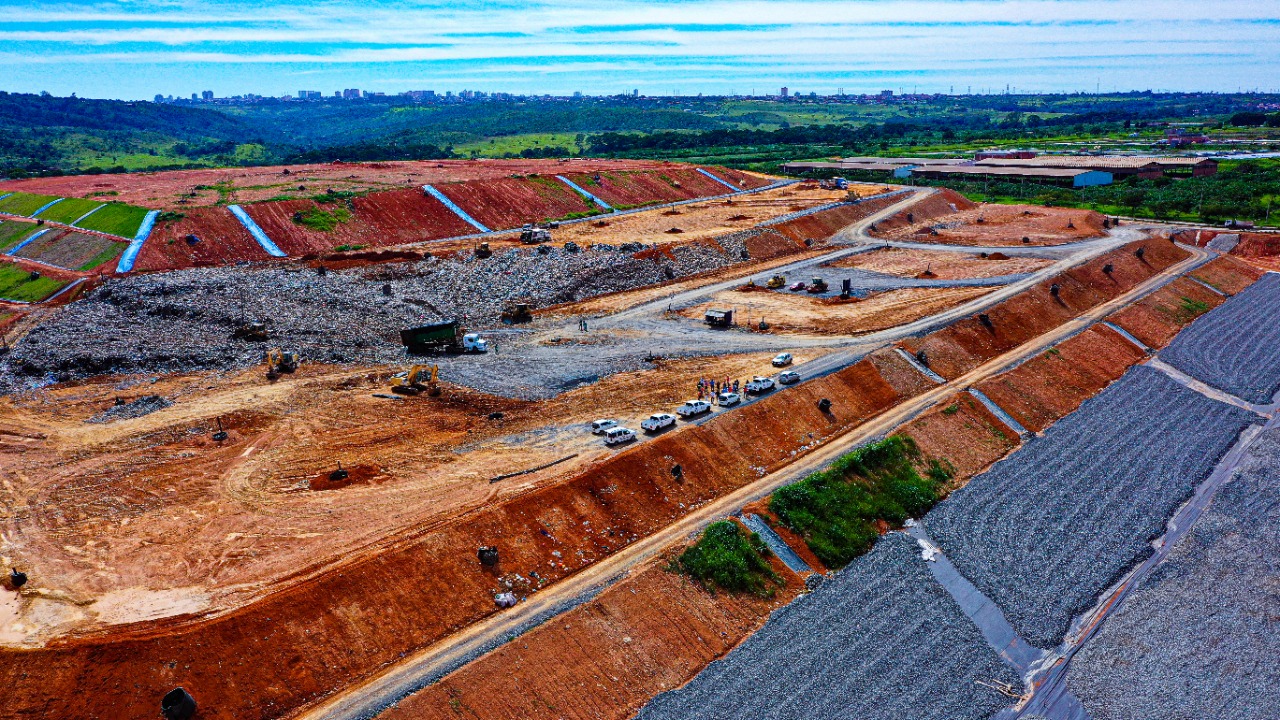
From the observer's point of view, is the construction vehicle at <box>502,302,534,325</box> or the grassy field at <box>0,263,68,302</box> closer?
the construction vehicle at <box>502,302,534,325</box>

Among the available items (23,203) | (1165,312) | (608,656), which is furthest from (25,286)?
(1165,312)

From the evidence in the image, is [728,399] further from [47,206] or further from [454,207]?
[47,206]

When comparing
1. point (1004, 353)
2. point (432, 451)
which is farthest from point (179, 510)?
point (1004, 353)

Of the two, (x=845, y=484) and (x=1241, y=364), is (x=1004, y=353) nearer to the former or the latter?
(x=1241, y=364)

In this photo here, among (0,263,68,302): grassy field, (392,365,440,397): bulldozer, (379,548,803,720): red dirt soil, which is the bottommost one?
(379,548,803,720): red dirt soil

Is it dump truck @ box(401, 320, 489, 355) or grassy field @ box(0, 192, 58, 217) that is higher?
grassy field @ box(0, 192, 58, 217)

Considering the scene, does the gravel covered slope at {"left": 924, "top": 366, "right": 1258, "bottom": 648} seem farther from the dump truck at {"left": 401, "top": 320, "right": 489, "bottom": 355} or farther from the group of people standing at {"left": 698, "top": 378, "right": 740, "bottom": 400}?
the dump truck at {"left": 401, "top": 320, "right": 489, "bottom": 355}

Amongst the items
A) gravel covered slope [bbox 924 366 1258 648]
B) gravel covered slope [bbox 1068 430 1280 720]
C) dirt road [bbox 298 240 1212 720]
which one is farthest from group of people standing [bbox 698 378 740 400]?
gravel covered slope [bbox 1068 430 1280 720]
